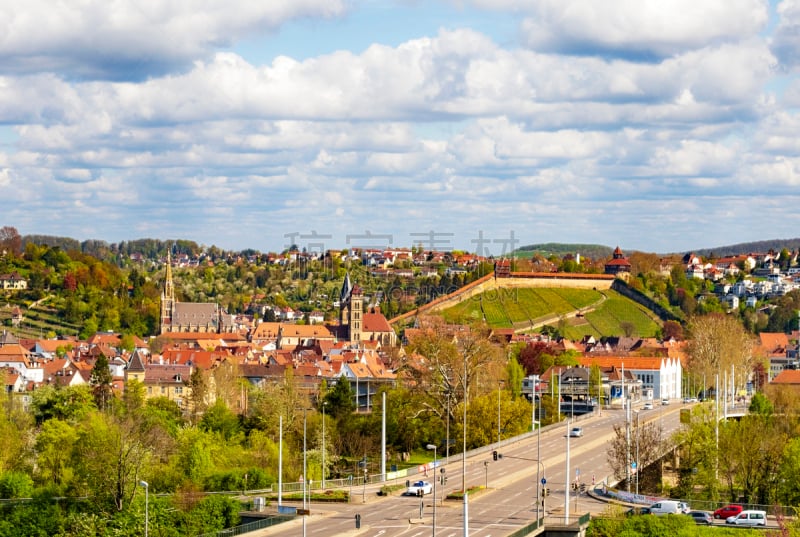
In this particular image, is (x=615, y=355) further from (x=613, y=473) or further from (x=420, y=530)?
(x=420, y=530)

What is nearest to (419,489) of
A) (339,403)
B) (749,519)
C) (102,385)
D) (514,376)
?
(749,519)

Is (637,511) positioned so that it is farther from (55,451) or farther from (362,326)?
(362,326)

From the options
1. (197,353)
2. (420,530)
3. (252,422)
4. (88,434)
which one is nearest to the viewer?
(420,530)

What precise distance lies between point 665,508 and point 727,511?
266 cm

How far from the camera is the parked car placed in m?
54.2

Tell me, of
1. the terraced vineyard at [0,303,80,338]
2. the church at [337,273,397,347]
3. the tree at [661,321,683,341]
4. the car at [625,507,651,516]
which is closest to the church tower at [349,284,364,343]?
the church at [337,273,397,347]

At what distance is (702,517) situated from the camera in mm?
55781

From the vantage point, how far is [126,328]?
194 meters

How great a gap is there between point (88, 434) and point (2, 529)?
11.3m

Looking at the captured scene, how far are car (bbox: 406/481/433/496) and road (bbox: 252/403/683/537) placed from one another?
0.48 m

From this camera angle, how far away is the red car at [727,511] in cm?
5578

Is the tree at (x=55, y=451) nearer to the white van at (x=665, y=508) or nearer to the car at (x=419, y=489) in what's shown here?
the car at (x=419, y=489)

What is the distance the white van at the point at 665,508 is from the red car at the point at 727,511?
5.35 ft

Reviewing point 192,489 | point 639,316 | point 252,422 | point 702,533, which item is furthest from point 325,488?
point 639,316
